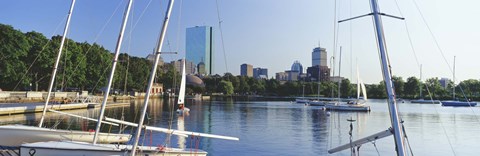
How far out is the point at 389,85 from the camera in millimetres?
13320

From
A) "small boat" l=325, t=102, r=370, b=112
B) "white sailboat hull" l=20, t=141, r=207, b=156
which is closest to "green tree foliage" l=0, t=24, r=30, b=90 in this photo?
"white sailboat hull" l=20, t=141, r=207, b=156

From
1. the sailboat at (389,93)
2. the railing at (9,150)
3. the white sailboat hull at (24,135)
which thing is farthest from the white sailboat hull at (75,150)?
the sailboat at (389,93)

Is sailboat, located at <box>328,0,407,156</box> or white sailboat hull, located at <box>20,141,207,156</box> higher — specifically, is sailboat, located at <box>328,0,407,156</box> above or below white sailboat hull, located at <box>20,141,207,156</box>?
above

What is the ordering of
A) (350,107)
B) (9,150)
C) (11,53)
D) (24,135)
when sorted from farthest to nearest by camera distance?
(350,107) → (11,53) → (24,135) → (9,150)

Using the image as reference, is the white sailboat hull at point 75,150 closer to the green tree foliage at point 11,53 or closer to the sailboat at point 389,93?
the sailboat at point 389,93

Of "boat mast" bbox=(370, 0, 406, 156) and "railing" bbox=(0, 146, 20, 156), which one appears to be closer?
"boat mast" bbox=(370, 0, 406, 156)

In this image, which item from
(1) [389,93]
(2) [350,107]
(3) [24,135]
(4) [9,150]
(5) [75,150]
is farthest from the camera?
(2) [350,107]

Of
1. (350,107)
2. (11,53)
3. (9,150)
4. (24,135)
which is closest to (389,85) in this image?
(9,150)

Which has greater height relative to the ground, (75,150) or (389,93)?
(389,93)

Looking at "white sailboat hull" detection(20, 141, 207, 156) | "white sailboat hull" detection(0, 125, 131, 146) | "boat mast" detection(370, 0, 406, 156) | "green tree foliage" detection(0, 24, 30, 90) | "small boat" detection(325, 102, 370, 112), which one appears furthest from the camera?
"small boat" detection(325, 102, 370, 112)

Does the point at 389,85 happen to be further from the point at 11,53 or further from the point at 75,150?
the point at 11,53

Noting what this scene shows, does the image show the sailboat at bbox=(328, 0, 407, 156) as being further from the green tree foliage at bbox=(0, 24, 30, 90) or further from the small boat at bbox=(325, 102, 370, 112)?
the small boat at bbox=(325, 102, 370, 112)

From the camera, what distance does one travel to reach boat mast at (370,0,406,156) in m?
12.2

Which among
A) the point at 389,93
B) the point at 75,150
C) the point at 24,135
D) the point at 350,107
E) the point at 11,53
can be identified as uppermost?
the point at 11,53
